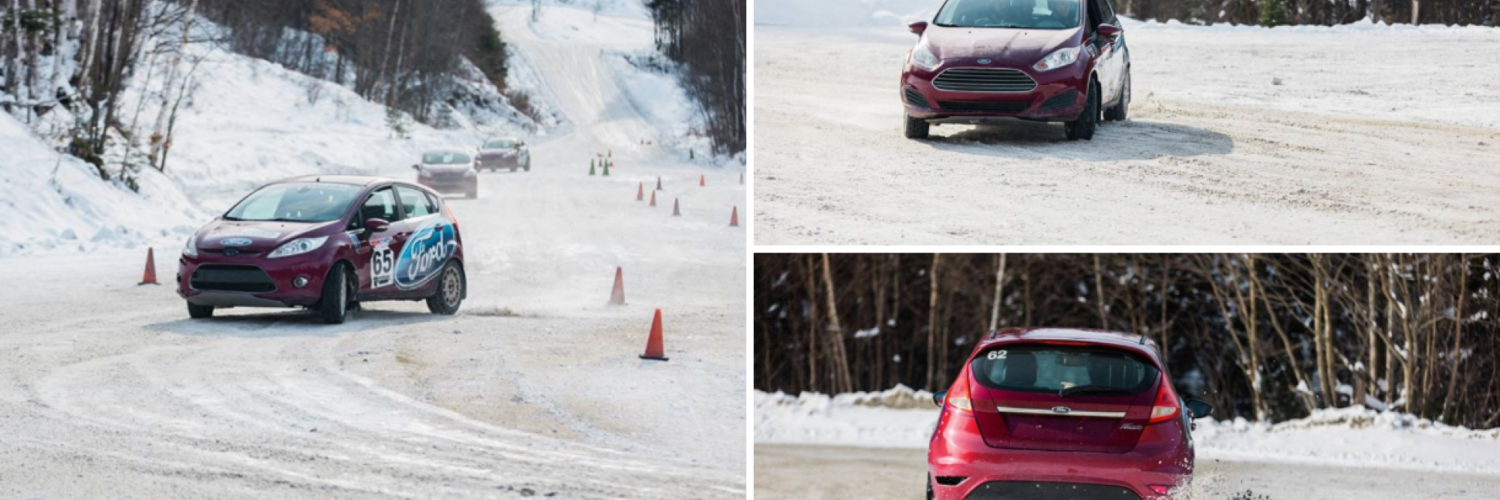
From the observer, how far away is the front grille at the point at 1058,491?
7.86 metres

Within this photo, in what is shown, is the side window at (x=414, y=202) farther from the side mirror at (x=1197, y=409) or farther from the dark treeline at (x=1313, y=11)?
the side mirror at (x=1197, y=409)

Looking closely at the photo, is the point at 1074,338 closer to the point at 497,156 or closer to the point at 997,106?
the point at 997,106

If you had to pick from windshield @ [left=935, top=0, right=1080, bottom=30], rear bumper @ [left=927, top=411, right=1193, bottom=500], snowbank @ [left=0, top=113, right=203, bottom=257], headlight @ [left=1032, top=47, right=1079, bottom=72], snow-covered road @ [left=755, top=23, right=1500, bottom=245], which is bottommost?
snowbank @ [left=0, top=113, right=203, bottom=257]

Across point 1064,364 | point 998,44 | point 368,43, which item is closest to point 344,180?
point 998,44

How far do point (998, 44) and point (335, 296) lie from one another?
6.54 meters

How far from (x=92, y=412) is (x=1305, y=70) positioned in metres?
14.4

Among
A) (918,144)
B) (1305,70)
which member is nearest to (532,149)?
(1305,70)

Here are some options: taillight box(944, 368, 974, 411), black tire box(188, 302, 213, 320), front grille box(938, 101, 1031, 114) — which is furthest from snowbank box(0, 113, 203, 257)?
taillight box(944, 368, 974, 411)

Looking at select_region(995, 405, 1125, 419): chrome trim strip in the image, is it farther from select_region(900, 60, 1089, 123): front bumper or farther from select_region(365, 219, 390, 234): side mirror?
select_region(365, 219, 390, 234): side mirror

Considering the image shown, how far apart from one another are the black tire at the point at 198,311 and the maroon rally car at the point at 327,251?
0.01 metres

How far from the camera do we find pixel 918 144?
10453 millimetres

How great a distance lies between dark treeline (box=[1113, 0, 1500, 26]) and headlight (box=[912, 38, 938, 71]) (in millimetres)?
6099

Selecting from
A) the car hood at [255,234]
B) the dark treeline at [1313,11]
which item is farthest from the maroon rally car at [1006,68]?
the car hood at [255,234]

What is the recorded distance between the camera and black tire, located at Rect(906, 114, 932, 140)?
34.9ft
